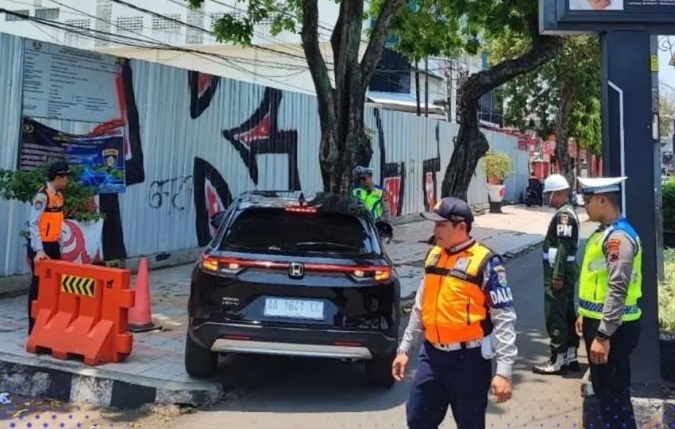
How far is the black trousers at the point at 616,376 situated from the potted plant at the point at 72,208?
17.9 ft

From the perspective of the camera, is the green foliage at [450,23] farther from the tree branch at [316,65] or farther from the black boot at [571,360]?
the black boot at [571,360]

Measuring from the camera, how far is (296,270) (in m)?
4.89

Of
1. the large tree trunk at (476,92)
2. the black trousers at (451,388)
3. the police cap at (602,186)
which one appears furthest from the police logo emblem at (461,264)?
the large tree trunk at (476,92)

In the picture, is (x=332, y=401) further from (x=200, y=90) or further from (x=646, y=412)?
(x=200, y=90)

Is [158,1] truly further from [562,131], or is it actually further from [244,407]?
[244,407]

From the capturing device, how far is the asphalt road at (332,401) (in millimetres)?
4754

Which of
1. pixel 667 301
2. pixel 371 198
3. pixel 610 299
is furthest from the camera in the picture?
pixel 371 198

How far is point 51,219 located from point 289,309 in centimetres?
280

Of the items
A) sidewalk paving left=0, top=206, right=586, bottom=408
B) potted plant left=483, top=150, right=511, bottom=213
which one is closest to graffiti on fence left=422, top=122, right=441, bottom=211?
potted plant left=483, top=150, right=511, bottom=213

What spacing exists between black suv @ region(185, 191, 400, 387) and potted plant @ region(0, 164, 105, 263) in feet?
9.07

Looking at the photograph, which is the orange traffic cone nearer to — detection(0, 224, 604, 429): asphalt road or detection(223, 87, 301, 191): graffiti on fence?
detection(0, 224, 604, 429): asphalt road

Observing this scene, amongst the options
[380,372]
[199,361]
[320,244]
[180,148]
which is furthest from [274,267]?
[180,148]

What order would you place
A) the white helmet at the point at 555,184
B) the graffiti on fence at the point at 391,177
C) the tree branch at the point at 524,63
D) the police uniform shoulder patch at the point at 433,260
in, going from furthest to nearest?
the graffiti on fence at the point at 391,177, the tree branch at the point at 524,63, the white helmet at the point at 555,184, the police uniform shoulder patch at the point at 433,260

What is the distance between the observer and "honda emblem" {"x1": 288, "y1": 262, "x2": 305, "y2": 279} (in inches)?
192
